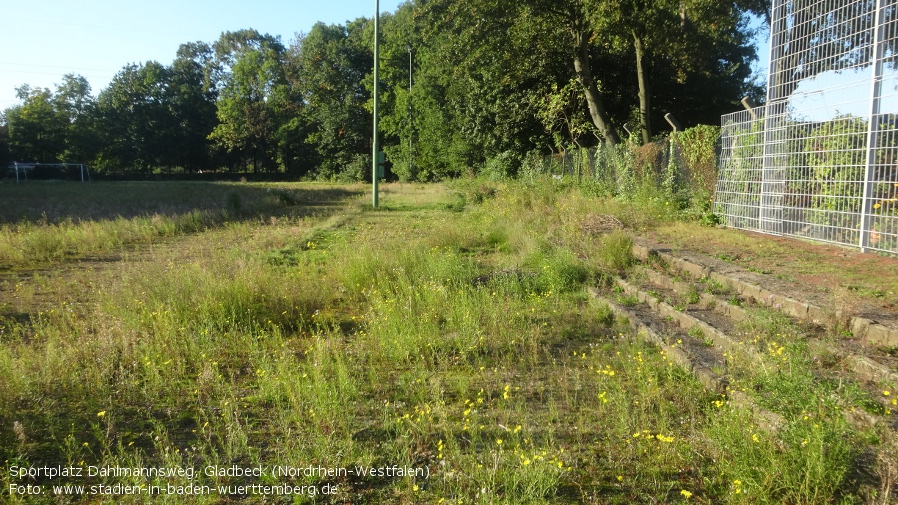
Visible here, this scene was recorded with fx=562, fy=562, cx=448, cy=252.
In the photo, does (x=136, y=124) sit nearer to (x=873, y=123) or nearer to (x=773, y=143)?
(x=773, y=143)

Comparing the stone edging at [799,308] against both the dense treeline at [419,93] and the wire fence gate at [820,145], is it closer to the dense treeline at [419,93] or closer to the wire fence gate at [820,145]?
the wire fence gate at [820,145]

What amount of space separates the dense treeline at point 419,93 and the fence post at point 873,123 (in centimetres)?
893

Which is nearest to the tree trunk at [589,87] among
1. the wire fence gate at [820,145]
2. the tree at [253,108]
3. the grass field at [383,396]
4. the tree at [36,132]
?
the wire fence gate at [820,145]

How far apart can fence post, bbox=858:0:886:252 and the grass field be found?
2827mm

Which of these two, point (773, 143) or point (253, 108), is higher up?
point (253, 108)

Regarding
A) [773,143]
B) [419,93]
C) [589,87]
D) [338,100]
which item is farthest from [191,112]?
[773,143]

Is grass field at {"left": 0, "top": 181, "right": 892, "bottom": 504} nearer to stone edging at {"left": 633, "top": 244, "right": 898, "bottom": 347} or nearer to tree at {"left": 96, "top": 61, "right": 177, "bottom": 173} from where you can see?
stone edging at {"left": 633, "top": 244, "right": 898, "bottom": 347}

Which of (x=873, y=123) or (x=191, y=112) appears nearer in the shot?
(x=873, y=123)

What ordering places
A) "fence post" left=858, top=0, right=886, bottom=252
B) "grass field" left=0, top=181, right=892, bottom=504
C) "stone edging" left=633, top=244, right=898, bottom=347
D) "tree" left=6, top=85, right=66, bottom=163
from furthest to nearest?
"tree" left=6, top=85, right=66, bottom=163 → "fence post" left=858, top=0, right=886, bottom=252 → "stone edging" left=633, top=244, right=898, bottom=347 → "grass field" left=0, top=181, right=892, bottom=504

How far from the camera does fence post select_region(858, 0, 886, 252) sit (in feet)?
21.5

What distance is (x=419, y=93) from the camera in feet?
156

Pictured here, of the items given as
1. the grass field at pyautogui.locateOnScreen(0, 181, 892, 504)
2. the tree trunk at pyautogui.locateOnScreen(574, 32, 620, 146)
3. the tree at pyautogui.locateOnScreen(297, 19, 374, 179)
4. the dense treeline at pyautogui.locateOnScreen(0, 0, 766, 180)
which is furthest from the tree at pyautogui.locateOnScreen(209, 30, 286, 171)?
the grass field at pyautogui.locateOnScreen(0, 181, 892, 504)

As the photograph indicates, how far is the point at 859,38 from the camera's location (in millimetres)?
7145

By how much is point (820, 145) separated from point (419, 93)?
1669 inches
